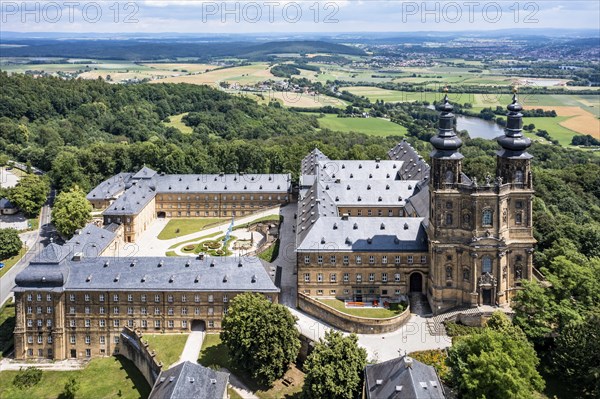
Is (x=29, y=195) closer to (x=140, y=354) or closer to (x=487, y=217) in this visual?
(x=140, y=354)

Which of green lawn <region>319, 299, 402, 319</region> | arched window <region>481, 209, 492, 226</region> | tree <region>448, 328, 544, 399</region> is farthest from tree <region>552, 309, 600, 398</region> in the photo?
green lawn <region>319, 299, 402, 319</region>

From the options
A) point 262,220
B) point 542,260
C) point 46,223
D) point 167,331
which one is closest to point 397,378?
point 167,331

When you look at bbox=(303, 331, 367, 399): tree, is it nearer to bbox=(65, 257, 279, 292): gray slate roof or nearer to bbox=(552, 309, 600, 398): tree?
bbox=(65, 257, 279, 292): gray slate roof

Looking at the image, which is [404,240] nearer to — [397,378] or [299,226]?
[299,226]

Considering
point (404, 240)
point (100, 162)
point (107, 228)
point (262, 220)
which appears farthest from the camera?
point (100, 162)

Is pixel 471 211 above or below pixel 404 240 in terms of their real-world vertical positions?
above

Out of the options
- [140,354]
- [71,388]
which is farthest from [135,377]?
[71,388]

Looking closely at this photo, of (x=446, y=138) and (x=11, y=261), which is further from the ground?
(x=446, y=138)
